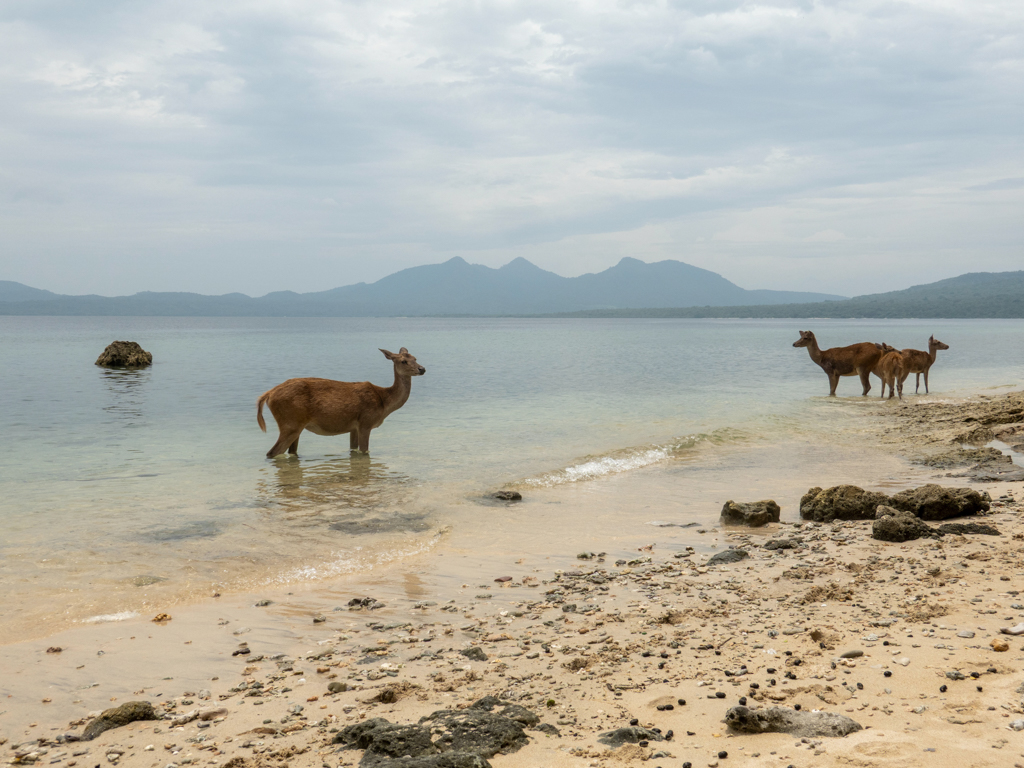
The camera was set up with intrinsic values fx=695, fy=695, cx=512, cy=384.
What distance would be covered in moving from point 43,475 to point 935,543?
1326 cm

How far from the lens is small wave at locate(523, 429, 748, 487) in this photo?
1192cm

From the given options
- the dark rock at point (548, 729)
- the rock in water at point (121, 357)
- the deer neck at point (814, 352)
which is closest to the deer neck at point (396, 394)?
the dark rock at point (548, 729)

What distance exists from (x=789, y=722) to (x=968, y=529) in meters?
4.89

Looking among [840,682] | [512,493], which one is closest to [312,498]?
[512,493]

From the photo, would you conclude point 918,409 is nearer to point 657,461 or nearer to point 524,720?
point 657,461

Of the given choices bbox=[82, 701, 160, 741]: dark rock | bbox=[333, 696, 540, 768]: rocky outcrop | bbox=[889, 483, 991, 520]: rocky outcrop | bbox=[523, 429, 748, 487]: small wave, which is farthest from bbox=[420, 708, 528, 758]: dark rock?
bbox=[523, 429, 748, 487]: small wave

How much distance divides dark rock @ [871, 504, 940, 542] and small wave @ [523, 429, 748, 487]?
5275 mm

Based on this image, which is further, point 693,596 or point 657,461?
point 657,461

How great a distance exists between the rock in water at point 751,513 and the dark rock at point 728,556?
4.46 ft

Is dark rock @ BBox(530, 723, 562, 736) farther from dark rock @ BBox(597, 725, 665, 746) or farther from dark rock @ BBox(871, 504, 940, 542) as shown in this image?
dark rock @ BBox(871, 504, 940, 542)

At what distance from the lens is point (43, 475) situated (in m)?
12.0

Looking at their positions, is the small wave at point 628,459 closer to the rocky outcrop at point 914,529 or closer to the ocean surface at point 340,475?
the ocean surface at point 340,475

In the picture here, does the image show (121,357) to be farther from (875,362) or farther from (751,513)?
(751,513)

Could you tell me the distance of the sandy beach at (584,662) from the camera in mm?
3449
